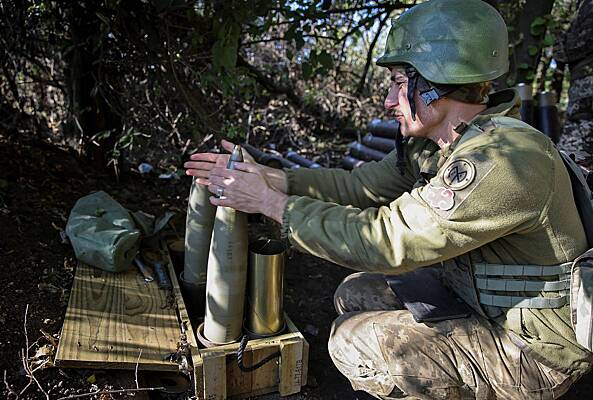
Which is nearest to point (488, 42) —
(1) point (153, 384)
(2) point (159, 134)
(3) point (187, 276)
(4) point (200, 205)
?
(4) point (200, 205)

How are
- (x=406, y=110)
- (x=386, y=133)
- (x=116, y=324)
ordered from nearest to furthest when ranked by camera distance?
(x=406, y=110) → (x=116, y=324) → (x=386, y=133)

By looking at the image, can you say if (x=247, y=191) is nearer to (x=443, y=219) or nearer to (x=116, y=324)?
(x=443, y=219)

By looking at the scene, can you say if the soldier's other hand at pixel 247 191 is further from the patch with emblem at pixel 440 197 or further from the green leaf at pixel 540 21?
the green leaf at pixel 540 21

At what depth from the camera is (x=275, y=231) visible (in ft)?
15.0

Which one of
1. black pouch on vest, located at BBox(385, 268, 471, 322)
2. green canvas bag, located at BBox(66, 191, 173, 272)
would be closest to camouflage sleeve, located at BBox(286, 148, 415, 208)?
black pouch on vest, located at BBox(385, 268, 471, 322)

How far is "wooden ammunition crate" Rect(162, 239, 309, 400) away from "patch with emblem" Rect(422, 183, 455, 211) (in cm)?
110

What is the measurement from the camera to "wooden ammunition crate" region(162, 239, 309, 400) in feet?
8.14

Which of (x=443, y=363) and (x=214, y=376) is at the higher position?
(x=443, y=363)

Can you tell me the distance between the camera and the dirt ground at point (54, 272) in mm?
2605

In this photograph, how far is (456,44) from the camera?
226 centimetres

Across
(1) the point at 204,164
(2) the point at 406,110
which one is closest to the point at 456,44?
(2) the point at 406,110

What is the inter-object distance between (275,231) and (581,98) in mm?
2785

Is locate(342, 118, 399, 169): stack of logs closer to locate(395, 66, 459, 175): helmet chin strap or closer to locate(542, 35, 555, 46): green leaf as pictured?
locate(542, 35, 555, 46): green leaf

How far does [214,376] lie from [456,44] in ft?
6.09
